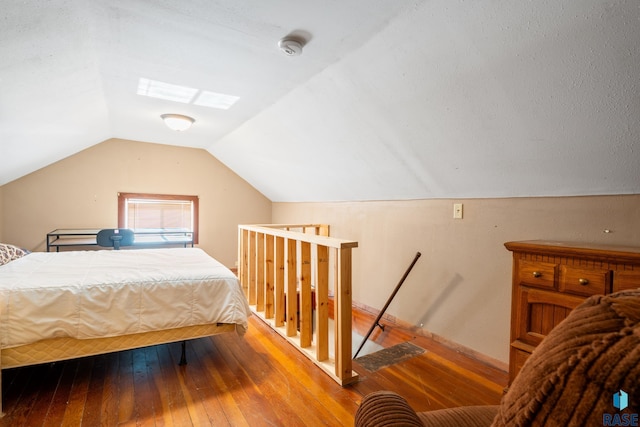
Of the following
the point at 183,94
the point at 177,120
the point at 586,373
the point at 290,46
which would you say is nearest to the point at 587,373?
the point at 586,373

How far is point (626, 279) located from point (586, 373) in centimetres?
129

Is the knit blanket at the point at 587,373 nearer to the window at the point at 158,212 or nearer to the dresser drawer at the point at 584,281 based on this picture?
the dresser drawer at the point at 584,281

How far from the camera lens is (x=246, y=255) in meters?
3.58

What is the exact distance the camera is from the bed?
69.0 inches

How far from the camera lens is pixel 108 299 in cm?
192

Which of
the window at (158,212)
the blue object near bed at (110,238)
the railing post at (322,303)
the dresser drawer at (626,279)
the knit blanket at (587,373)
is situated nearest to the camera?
the knit blanket at (587,373)

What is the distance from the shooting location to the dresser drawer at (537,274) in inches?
60.7

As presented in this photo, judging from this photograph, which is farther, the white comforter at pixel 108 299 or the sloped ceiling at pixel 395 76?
the white comforter at pixel 108 299

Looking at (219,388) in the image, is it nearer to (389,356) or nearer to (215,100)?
(389,356)

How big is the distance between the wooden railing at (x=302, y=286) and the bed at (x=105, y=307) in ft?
1.54

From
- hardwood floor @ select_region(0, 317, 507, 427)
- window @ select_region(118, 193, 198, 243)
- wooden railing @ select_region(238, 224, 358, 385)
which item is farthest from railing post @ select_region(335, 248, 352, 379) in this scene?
window @ select_region(118, 193, 198, 243)

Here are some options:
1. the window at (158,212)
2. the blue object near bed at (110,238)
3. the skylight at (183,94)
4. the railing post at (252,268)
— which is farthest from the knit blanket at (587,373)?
the window at (158,212)

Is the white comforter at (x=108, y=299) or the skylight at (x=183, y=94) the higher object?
the skylight at (x=183, y=94)

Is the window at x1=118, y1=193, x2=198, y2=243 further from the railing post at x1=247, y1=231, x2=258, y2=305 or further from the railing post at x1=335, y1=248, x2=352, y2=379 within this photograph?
the railing post at x1=335, y1=248, x2=352, y2=379
